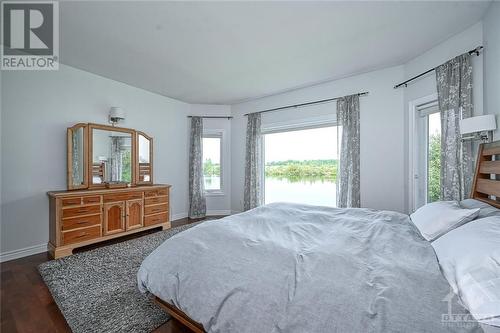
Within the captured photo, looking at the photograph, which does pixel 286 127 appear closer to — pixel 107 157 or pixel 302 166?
pixel 302 166

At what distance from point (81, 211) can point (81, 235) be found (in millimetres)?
319

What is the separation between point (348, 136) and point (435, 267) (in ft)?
8.74

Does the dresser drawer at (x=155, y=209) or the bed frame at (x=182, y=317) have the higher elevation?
the dresser drawer at (x=155, y=209)

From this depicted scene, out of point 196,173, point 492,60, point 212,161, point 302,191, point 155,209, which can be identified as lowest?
point 155,209

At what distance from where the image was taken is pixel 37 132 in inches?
111

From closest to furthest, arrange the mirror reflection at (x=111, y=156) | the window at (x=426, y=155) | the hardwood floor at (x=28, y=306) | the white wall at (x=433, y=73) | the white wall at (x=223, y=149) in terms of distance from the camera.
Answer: the hardwood floor at (x=28, y=306)
the white wall at (x=433, y=73)
the window at (x=426, y=155)
the mirror reflection at (x=111, y=156)
the white wall at (x=223, y=149)

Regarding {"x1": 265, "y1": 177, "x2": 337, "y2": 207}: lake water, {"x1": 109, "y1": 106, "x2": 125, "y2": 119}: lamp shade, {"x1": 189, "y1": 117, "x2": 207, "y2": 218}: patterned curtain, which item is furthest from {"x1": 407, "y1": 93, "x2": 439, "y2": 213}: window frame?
{"x1": 109, "y1": 106, "x2": 125, "y2": 119}: lamp shade

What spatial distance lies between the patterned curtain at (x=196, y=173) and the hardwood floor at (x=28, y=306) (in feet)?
8.42

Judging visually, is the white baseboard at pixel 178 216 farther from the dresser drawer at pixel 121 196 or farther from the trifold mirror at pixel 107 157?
the dresser drawer at pixel 121 196

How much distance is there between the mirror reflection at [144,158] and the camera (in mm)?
3912

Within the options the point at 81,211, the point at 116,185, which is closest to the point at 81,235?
the point at 81,211

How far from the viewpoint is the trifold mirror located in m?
3.11

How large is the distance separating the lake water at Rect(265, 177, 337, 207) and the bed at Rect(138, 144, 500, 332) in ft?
7.18

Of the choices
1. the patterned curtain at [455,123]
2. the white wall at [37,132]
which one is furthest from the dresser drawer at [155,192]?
the patterned curtain at [455,123]
